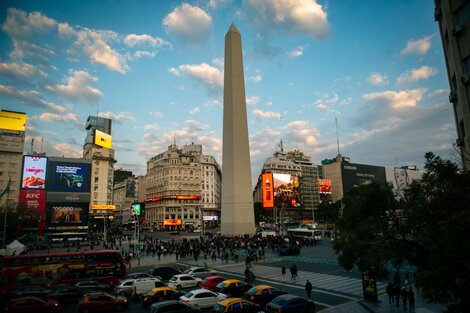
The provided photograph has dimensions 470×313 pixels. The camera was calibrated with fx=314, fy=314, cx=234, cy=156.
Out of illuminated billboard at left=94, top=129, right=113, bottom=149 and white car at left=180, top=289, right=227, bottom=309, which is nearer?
white car at left=180, top=289, right=227, bottom=309

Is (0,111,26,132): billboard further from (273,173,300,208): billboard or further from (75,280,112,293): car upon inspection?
(75,280,112,293): car

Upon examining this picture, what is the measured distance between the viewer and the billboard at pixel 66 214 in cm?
6769

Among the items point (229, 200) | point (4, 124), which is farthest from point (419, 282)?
point (4, 124)

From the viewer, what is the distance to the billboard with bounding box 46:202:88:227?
67688 mm

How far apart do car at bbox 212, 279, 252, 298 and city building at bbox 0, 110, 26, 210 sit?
247 feet

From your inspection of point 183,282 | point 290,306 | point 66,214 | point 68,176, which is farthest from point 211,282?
point 68,176

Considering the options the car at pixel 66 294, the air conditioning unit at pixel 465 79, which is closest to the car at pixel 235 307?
the car at pixel 66 294

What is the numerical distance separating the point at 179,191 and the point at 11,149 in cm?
5024

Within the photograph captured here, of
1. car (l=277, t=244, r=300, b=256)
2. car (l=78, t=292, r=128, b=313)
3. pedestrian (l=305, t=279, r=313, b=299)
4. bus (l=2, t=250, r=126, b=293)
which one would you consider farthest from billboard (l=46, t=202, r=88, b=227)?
pedestrian (l=305, t=279, r=313, b=299)

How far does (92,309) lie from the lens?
14641mm

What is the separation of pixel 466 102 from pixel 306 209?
408 feet

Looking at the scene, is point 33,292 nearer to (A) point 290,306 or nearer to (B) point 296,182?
(A) point 290,306

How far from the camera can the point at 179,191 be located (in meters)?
109

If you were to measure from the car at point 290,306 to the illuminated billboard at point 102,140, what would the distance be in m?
94.5
